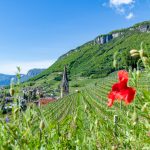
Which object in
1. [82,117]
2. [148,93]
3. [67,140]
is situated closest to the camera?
[148,93]

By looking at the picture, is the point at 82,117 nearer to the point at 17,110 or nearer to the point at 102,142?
the point at 102,142

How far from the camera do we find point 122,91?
2301mm

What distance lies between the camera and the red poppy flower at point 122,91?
222 centimetres

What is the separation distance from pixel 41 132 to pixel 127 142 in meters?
0.58

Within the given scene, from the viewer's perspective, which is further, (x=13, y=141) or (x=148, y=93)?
(x=13, y=141)

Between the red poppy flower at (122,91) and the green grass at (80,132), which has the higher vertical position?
the red poppy flower at (122,91)

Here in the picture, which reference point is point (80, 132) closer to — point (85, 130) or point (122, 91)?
point (85, 130)

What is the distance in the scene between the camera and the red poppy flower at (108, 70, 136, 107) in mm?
2224

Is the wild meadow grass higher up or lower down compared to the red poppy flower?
lower down

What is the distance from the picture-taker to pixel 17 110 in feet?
8.19

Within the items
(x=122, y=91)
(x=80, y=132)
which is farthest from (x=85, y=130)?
(x=122, y=91)

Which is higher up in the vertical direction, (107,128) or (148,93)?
(148,93)

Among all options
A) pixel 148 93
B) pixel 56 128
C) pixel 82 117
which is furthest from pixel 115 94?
pixel 82 117

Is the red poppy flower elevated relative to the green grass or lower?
elevated
